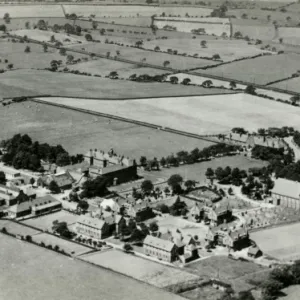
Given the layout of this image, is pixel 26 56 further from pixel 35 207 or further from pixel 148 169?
pixel 35 207

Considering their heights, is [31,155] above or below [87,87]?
below

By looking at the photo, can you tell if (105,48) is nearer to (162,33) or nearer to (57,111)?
(162,33)

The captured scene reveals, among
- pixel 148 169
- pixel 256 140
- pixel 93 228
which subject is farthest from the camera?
pixel 256 140

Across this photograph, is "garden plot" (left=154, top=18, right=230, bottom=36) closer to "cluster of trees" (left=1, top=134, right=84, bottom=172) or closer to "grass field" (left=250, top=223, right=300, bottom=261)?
"cluster of trees" (left=1, top=134, right=84, bottom=172)

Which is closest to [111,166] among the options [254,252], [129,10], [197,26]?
[254,252]

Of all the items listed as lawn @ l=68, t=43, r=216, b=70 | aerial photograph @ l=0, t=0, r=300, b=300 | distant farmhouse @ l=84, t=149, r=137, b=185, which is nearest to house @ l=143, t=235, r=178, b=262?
aerial photograph @ l=0, t=0, r=300, b=300

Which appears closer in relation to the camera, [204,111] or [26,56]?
[204,111]

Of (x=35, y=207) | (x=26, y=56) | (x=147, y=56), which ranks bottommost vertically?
(x=35, y=207)
